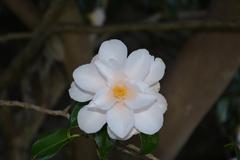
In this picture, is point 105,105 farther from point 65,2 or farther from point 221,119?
point 221,119

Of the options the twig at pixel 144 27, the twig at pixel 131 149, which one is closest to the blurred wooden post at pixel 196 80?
the twig at pixel 144 27

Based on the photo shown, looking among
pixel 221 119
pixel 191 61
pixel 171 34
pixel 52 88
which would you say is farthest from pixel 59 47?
pixel 171 34

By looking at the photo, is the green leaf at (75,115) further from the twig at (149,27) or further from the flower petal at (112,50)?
the twig at (149,27)

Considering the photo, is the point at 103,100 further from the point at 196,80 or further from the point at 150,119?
the point at 196,80

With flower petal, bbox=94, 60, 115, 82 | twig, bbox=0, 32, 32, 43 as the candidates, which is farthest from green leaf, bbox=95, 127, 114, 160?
twig, bbox=0, 32, 32, 43

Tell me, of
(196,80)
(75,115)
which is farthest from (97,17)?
(75,115)
